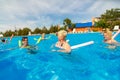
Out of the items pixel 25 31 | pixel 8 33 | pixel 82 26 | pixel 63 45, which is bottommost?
pixel 8 33

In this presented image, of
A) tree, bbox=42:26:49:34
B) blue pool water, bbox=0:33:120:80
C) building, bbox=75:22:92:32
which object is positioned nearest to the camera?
blue pool water, bbox=0:33:120:80

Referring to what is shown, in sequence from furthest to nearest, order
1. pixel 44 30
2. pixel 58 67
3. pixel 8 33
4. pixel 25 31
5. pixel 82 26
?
pixel 8 33, pixel 82 26, pixel 25 31, pixel 44 30, pixel 58 67

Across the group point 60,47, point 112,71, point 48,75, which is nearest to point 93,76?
point 112,71

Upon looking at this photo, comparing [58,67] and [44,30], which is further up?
[58,67]

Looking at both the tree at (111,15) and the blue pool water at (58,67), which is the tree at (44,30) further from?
the blue pool water at (58,67)

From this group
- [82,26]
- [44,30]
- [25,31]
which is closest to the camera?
[44,30]

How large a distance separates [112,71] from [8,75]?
2.95 metres

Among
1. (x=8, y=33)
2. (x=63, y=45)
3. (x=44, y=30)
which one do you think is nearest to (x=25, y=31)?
(x=44, y=30)

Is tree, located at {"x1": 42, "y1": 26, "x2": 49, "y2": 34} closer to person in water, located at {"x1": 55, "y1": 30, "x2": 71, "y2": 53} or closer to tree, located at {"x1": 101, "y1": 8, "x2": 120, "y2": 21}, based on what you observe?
tree, located at {"x1": 101, "y1": 8, "x2": 120, "y2": 21}

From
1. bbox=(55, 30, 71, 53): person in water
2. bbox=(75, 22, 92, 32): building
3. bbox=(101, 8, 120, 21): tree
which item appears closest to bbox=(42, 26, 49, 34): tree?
bbox=(75, 22, 92, 32): building

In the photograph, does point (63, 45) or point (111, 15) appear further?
point (111, 15)

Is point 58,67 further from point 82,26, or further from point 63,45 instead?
point 82,26

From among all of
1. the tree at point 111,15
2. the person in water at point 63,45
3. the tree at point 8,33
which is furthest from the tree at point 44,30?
the person in water at point 63,45

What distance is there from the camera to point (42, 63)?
6.94m
